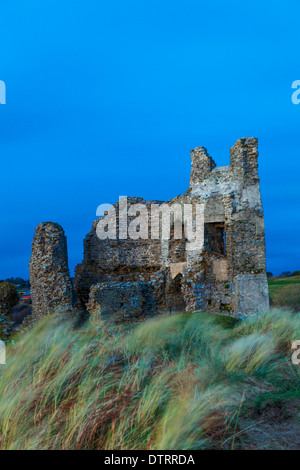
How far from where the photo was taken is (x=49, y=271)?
51.6 feet

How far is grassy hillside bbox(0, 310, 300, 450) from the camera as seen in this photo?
366 cm

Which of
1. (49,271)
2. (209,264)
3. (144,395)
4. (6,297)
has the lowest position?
(144,395)

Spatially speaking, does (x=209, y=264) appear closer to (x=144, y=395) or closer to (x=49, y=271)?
(x=49, y=271)

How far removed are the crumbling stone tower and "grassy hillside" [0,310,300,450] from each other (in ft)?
28.8

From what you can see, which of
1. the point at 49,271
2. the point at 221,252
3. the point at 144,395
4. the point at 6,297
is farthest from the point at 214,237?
the point at 144,395

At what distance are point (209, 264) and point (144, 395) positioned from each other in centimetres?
1186

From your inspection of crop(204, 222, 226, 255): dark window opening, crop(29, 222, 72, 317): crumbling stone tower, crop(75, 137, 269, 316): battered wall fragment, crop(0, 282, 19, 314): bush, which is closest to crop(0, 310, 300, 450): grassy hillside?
crop(0, 282, 19, 314): bush

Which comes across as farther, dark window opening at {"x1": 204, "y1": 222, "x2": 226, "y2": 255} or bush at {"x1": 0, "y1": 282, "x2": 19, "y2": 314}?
dark window opening at {"x1": 204, "y1": 222, "x2": 226, "y2": 255}

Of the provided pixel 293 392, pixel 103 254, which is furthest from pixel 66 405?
pixel 103 254

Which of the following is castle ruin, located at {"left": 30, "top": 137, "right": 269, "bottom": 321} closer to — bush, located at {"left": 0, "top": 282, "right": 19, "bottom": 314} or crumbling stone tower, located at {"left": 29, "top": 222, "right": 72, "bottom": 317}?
crumbling stone tower, located at {"left": 29, "top": 222, "right": 72, "bottom": 317}

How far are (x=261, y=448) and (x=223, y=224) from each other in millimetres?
12828

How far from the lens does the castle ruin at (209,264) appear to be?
49.6 feet

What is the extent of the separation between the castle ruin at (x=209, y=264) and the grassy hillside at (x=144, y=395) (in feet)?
27.6
